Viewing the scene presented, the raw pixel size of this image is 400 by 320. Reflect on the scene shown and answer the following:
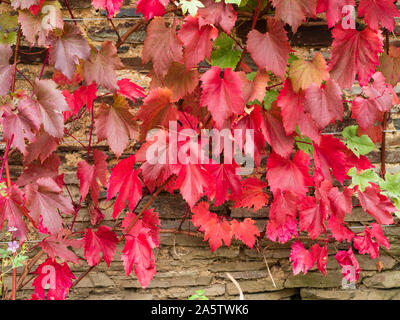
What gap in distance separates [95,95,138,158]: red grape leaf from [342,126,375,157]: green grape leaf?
3.50 feet

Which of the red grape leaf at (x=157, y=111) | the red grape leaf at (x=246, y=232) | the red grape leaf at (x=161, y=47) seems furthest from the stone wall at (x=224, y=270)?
the red grape leaf at (x=161, y=47)

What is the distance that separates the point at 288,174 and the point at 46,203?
100cm

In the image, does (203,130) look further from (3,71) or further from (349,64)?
(3,71)

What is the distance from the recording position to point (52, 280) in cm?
175

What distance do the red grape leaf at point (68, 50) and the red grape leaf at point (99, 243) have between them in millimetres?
691

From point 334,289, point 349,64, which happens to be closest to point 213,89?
point 349,64

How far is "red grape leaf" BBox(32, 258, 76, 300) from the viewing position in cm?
173

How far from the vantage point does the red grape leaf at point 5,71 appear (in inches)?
56.8

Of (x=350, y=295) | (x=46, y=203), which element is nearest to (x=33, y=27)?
(x=46, y=203)

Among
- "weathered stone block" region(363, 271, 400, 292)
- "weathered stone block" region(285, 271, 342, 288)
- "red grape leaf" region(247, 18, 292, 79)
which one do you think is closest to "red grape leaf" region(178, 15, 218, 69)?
"red grape leaf" region(247, 18, 292, 79)

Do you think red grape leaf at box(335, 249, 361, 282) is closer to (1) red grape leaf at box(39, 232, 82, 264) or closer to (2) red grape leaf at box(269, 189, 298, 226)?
(2) red grape leaf at box(269, 189, 298, 226)

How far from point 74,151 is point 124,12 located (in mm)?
751

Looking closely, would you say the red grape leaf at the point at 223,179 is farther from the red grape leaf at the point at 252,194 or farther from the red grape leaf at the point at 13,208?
the red grape leaf at the point at 13,208

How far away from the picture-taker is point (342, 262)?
189cm
